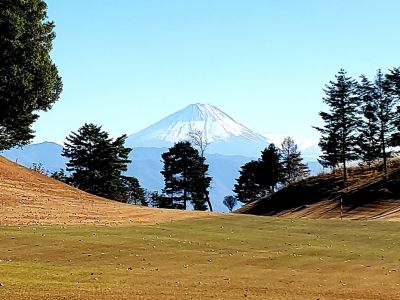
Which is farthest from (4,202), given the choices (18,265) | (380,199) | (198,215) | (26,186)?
(380,199)

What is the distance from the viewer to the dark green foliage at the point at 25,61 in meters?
43.0

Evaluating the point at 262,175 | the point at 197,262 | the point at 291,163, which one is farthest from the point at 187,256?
the point at 291,163

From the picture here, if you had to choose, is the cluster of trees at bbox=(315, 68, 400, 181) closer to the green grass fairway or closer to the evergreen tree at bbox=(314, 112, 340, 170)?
the evergreen tree at bbox=(314, 112, 340, 170)

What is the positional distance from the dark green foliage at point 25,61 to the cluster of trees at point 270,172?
5604 centimetres

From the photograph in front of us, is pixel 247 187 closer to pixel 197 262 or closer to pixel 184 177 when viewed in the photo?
pixel 184 177

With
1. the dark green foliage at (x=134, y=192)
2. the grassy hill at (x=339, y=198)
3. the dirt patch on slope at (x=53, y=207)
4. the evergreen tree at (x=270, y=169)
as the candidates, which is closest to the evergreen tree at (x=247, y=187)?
the evergreen tree at (x=270, y=169)

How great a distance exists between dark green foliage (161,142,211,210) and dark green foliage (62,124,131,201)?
7.50 metres

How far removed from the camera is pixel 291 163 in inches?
4203

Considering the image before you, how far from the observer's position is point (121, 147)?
91.1 m

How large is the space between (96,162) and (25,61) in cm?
4333

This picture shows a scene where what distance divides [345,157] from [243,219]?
4750 cm

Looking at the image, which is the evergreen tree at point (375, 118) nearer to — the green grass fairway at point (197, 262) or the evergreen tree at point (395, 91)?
the evergreen tree at point (395, 91)

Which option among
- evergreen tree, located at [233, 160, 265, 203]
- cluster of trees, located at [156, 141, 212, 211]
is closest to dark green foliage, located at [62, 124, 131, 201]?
cluster of trees, located at [156, 141, 212, 211]

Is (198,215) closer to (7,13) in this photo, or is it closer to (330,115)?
(7,13)
